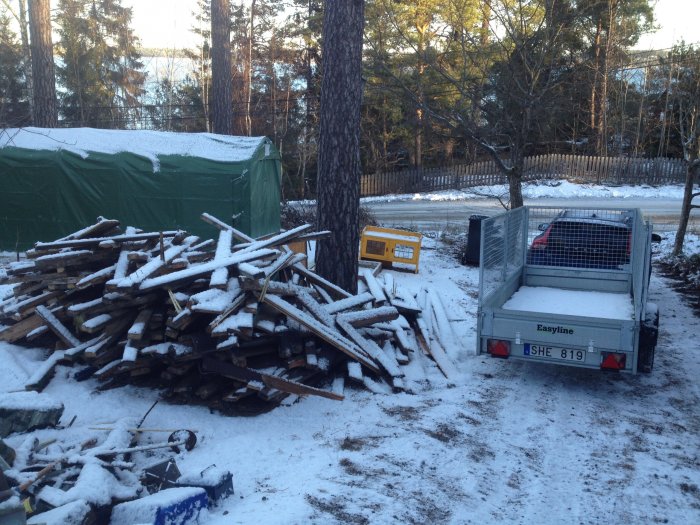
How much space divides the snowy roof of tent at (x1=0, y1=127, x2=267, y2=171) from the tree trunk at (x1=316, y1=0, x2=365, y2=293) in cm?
573

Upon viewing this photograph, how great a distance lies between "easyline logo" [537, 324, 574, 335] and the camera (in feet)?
22.8

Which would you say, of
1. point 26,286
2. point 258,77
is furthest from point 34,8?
point 258,77

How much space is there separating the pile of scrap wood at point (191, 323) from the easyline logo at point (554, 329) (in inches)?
49.9

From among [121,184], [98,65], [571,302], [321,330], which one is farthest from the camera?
[98,65]

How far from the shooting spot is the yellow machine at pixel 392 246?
Result: 1280 cm

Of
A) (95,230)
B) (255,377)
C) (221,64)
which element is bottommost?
(255,377)

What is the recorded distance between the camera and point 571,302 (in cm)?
846

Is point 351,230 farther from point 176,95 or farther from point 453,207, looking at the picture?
point 176,95

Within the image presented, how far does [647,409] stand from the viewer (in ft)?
22.1

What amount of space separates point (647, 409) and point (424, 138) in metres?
32.2

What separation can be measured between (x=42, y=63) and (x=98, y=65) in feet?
82.5

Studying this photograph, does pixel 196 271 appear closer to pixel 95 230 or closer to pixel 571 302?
pixel 95 230

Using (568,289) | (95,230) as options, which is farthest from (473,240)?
(95,230)

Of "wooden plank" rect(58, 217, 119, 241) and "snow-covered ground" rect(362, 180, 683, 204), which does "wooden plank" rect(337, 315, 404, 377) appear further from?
"snow-covered ground" rect(362, 180, 683, 204)
